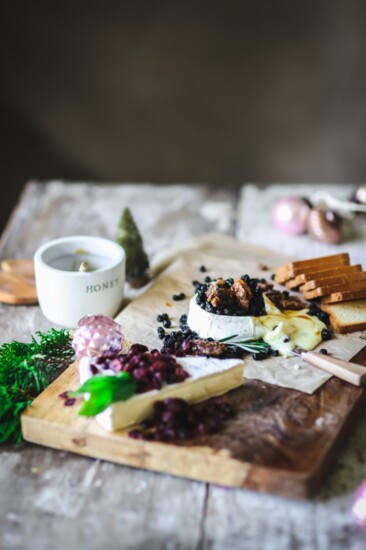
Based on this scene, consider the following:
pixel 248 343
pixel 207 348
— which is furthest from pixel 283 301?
pixel 207 348

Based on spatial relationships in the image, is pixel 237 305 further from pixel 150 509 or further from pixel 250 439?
pixel 150 509

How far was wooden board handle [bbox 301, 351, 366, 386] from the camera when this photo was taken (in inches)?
79.5

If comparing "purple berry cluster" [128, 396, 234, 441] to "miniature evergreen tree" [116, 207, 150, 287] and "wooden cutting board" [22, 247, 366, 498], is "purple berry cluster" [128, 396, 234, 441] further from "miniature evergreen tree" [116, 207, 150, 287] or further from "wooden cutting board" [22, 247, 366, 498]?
"miniature evergreen tree" [116, 207, 150, 287]

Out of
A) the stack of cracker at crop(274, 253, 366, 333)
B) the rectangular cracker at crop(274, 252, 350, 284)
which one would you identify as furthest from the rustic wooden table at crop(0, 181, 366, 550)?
the rectangular cracker at crop(274, 252, 350, 284)

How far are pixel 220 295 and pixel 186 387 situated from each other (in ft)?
1.36

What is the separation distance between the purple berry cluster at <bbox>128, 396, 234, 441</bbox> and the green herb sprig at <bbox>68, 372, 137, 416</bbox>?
9 centimetres

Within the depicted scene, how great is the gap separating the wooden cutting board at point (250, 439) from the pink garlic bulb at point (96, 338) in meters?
0.07

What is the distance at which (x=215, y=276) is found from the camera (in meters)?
2.73

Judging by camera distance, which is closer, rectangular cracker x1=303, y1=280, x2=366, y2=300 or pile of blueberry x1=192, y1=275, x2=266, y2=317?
pile of blueberry x1=192, y1=275, x2=266, y2=317

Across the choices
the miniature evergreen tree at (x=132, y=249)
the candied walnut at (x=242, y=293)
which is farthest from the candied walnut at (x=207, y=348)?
the miniature evergreen tree at (x=132, y=249)

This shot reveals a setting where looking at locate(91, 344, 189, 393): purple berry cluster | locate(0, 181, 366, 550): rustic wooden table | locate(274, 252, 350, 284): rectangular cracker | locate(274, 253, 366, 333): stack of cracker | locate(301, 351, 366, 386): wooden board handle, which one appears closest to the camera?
locate(0, 181, 366, 550): rustic wooden table

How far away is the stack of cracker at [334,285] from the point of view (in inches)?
93.4

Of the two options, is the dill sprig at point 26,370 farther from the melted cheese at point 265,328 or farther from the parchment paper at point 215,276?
the melted cheese at point 265,328

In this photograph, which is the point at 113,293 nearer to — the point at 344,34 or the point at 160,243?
the point at 160,243
